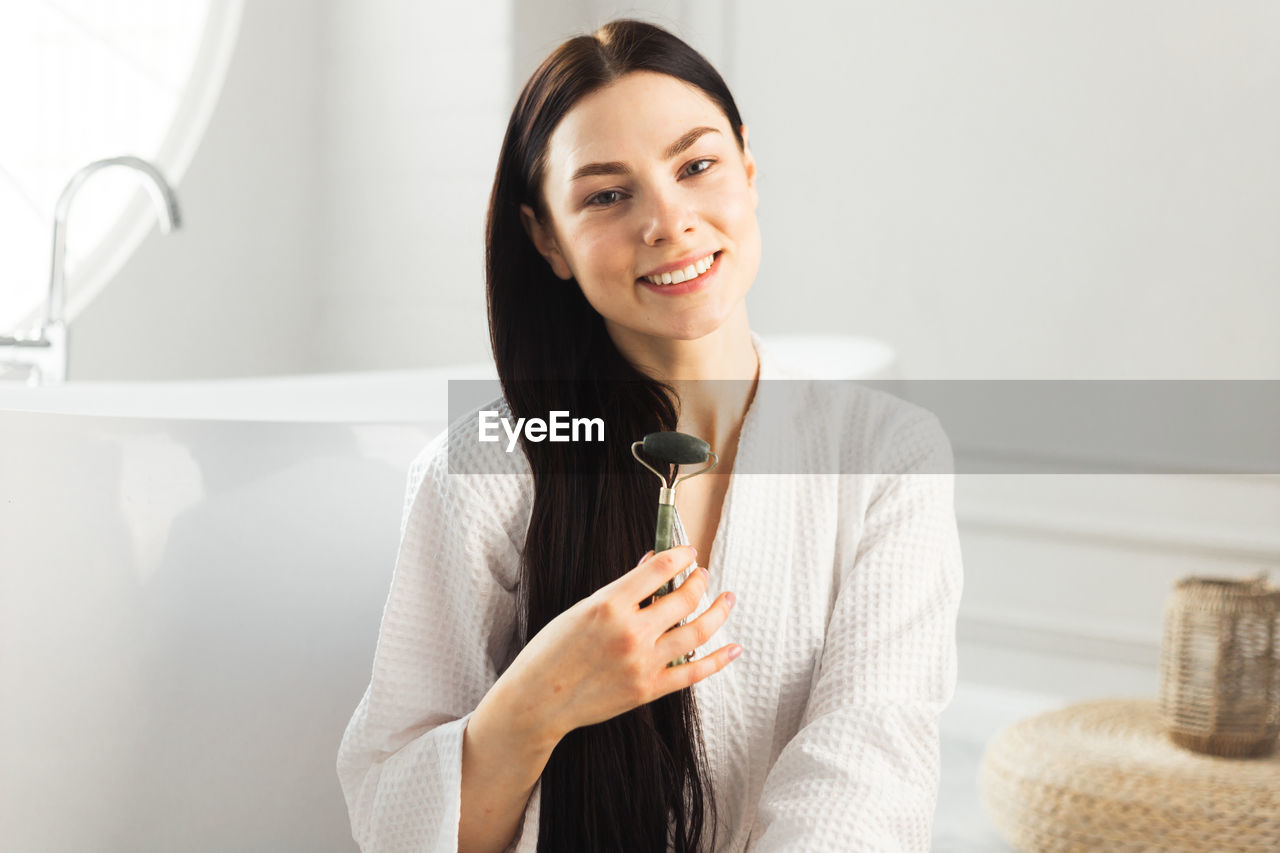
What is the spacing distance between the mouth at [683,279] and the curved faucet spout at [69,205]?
42.9 inches

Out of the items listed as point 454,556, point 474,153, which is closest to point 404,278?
point 474,153

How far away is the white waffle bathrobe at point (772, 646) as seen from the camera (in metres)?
0.84

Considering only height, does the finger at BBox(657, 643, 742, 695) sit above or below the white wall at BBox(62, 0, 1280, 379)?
below

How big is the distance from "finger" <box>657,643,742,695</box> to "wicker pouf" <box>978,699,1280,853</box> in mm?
1128

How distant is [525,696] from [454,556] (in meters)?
0.17

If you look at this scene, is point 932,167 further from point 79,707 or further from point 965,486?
point 79,707

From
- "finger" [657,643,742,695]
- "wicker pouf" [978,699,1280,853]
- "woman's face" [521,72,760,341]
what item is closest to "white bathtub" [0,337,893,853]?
"woman's face" [521,72,760,341]

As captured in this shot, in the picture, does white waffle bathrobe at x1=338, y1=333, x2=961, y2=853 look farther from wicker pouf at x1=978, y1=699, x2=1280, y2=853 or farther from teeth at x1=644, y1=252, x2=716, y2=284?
wicker pouf at x1=978, y1=699, x2=1280, y2=853

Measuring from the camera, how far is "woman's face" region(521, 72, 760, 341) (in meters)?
0.85

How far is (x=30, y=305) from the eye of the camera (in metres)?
2.74

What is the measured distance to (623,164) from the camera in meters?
0.85

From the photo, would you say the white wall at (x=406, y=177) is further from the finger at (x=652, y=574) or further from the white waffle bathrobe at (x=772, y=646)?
the finger at (x=652, y=574)

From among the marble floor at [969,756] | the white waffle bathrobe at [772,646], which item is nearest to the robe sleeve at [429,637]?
the white waffle bathrobe at [772,646]

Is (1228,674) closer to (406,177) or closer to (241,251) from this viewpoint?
(406,177)
